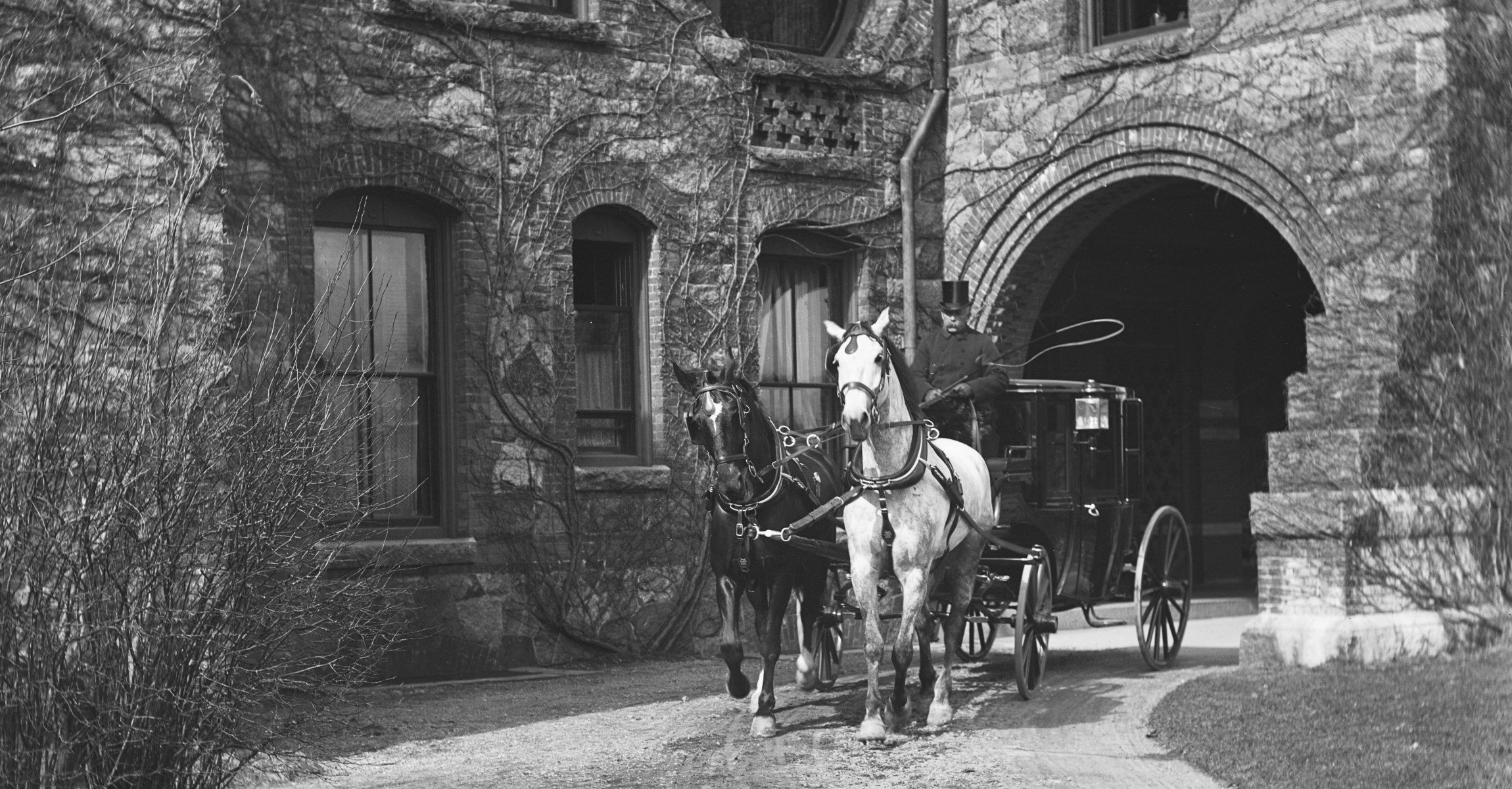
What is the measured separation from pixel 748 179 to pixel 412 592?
16.1 feet

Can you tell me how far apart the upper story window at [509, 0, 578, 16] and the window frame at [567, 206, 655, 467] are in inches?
67.1

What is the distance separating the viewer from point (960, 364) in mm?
12055

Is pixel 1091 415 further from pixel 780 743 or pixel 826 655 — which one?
pixel 780 743

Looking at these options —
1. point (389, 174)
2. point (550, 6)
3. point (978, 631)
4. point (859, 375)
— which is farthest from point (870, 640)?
point (550, 6)

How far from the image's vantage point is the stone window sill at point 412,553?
1275cm

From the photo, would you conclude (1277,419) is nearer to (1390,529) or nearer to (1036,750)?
(1390,529)

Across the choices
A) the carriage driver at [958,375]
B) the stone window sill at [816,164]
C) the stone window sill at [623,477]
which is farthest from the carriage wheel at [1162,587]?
the stone window sill at [816,164]

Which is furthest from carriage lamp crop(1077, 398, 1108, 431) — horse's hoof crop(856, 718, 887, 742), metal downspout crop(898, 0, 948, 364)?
metal downspout crop(898, 0, 948, 364)

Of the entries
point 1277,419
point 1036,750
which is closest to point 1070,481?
point 1036,750

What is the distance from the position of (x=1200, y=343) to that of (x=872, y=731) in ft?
43.1

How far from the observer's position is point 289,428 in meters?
7.28

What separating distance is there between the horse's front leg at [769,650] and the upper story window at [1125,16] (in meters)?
7.76

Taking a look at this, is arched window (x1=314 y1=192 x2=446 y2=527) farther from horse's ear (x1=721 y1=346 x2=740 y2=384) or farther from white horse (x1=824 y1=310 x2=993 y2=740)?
white horse (x1=824 y1=310 x2=993 y2=740)

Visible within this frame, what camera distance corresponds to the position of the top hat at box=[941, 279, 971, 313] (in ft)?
40.3
